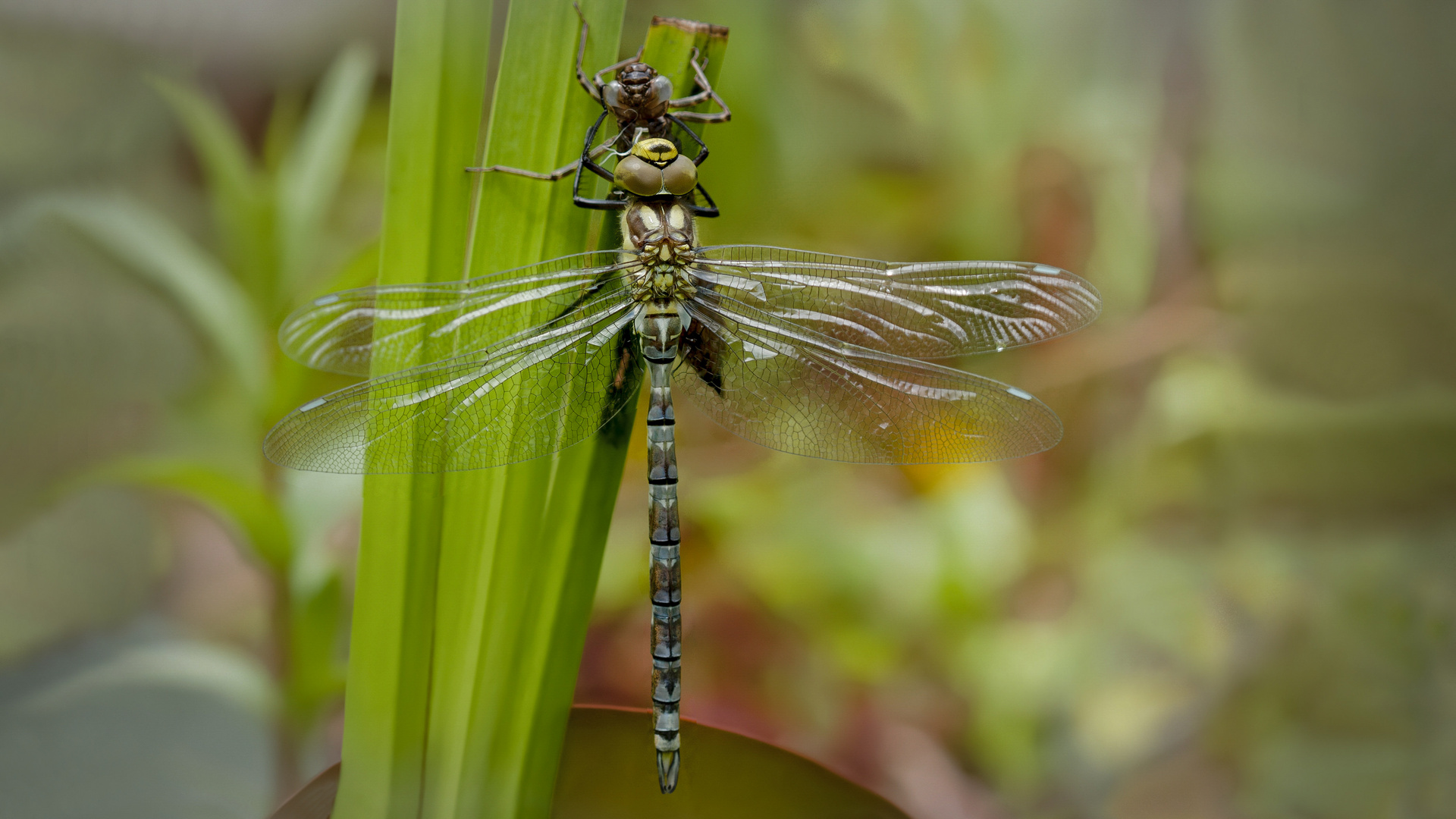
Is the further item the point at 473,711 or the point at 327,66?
the point at 327,66

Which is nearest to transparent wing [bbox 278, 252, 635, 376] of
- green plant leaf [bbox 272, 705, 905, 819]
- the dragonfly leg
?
the dragonfly leg

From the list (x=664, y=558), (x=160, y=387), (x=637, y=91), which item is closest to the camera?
(x=637, y=91)

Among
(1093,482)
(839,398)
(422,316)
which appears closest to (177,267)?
(422,316)

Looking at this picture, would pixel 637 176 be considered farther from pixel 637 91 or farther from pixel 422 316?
pixel 422 316

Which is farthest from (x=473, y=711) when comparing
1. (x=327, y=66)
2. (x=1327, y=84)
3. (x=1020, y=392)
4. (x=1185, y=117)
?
(x=1327, y=84)

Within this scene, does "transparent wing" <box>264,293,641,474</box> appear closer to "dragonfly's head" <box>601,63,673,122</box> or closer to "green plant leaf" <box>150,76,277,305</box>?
"dragonfly's head" <box>601,63,673,122</box>

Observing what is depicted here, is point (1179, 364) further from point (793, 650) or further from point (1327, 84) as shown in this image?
point (793, 650)
